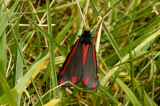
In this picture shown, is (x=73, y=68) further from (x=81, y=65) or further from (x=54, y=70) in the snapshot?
(x=54, y=70)

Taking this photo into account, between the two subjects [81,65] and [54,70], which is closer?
[54,70]

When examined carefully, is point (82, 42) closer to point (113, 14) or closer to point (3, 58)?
point (3, 58)

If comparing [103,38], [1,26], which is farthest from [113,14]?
[1,26]

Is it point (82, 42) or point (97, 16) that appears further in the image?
point (97, 16)

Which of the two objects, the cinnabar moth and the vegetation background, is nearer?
the vegetation background

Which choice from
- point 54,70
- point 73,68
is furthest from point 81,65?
point 54,70
